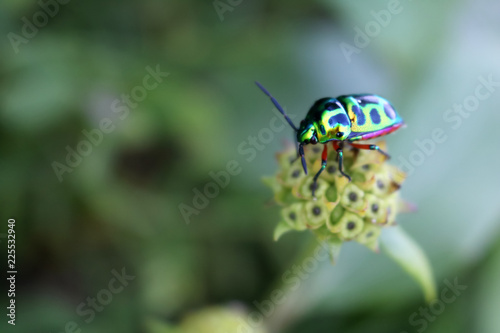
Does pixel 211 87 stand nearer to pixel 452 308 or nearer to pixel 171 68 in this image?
pixel 171 68

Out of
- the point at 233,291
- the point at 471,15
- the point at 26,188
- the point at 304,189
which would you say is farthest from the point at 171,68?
the point at 471,15

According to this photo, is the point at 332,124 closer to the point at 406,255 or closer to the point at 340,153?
the point at 340,153

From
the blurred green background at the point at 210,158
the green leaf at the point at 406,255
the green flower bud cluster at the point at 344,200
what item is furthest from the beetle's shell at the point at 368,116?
the blurred green background at the point at 210,158

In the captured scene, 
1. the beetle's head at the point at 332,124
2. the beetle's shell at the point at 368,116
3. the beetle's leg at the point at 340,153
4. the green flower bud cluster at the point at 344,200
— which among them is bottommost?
the green flower bud cluster at the point at 344,200

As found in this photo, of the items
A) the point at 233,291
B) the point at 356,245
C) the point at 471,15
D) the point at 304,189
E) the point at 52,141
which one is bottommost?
the point at 233,291

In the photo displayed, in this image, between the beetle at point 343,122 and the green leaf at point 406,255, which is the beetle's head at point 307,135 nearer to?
the beetle at point 343,122

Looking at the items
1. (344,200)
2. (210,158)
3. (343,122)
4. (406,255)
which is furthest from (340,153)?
(210,158)

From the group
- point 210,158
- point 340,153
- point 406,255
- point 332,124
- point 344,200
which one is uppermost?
point 332,124
